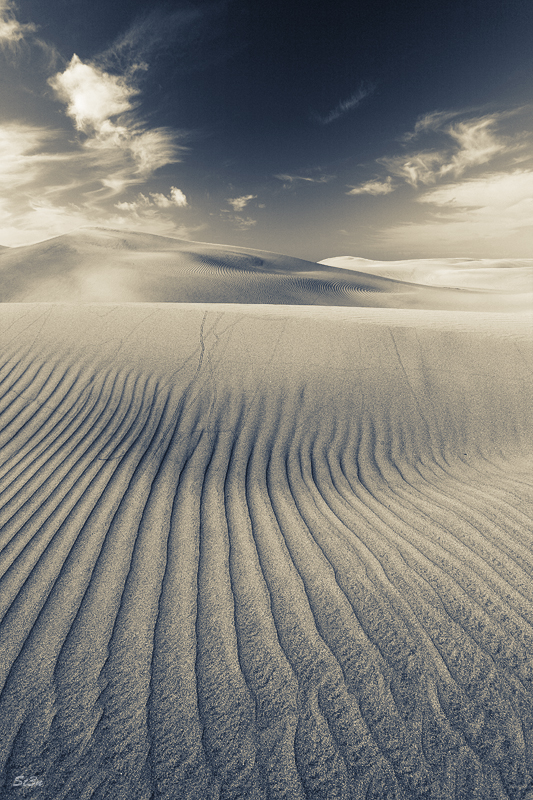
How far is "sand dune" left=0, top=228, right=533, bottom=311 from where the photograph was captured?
17.6m

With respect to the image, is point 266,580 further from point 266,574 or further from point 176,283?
point 176,283

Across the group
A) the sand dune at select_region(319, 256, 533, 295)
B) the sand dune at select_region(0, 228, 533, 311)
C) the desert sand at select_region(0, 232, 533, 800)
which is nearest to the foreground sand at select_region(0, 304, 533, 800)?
the desert sand at select_region(0, 232, 533, 800)

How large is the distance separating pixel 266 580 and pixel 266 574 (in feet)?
0.16

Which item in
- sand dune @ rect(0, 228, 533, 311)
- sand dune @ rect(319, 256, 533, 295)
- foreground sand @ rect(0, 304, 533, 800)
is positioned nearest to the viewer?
foreground sand @ rect(0, 304, 533, 800)

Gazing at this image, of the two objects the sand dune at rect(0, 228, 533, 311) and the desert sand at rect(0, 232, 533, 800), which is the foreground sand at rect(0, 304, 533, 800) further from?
the sand dune at rect(0, 228, 533, 311)

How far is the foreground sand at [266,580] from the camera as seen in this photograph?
1.46m

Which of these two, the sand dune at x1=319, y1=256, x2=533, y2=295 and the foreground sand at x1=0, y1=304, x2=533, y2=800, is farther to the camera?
the sand dune at x1=319, y1=256, x2=533, y2=295

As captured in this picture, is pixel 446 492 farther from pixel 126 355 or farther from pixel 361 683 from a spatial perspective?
pixel 126 355

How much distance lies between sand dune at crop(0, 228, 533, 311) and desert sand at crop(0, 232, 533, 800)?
13652mm

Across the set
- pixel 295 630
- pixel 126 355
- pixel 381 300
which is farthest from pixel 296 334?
pixel 381 300

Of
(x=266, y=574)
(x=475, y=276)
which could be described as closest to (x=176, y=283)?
(x=266, y=574)

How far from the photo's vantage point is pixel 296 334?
5559mm

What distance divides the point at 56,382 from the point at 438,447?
4.49 meters

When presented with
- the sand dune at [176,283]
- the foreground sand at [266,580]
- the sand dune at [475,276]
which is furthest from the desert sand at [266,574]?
the sand dune at [475,276]
